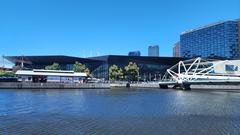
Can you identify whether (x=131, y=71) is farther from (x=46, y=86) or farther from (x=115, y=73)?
(x=46, y=86)

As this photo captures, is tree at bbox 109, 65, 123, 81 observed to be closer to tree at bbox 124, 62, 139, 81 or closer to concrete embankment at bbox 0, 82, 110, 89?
tree at bbox 124, 62, 139, 81

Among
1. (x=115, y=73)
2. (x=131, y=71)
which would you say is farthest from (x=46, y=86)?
(x=131, y=71)

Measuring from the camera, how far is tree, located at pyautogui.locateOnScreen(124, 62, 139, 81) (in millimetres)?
182625

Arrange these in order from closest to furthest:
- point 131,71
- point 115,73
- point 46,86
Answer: point 46,86 → point 115,73 → point 131,71

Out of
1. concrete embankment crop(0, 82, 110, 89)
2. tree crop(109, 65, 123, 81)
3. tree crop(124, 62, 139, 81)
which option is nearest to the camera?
concrete embankment crop(0, 82, 110, 89)

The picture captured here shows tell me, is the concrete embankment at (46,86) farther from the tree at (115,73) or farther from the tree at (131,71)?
the tree at (131,71)

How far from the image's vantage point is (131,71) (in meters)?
184

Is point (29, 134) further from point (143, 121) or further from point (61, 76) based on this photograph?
point (61, 76)

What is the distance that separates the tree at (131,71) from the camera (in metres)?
183

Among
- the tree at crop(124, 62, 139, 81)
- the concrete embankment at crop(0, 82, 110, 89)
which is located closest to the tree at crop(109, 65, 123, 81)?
the tree at crop(124, 62, 139, 81)

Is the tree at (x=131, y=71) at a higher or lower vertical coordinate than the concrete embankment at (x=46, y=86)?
higher

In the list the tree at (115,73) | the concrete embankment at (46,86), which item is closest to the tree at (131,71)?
the tree at (115,73)

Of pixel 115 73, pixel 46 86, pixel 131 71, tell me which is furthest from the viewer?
pixel 131 71

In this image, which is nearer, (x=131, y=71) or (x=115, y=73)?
(x=115, y=73)
